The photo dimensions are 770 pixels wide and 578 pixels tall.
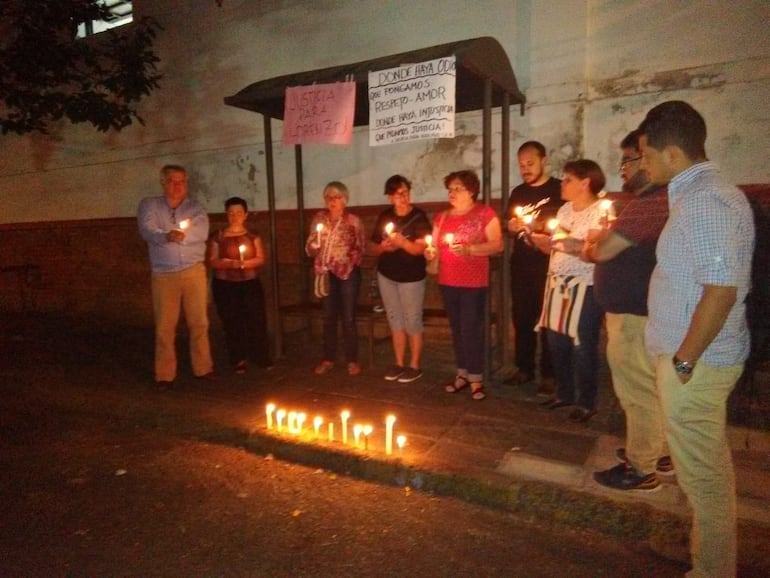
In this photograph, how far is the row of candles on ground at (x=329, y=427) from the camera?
4.31m

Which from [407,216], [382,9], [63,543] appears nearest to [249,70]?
[382,9]

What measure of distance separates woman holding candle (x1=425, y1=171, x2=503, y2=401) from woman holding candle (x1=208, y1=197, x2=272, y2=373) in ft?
7.32

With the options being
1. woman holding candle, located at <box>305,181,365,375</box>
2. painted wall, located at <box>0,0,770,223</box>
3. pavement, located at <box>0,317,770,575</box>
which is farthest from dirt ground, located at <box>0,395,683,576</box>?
painted wall, located at <box>0,0,770,223</box>

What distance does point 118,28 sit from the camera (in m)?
9.78

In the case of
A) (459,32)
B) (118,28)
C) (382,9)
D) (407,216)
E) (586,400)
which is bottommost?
(586,400)

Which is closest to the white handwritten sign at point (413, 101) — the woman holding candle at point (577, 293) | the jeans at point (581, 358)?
the woman holding candle at point (577, 293)

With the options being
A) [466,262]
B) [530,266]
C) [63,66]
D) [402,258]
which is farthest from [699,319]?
[63,66]

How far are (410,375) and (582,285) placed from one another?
2201mm

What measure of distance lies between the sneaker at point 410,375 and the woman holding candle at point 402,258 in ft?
0.78

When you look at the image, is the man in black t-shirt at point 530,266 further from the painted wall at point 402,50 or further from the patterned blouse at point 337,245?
the patterned blouse at point 337,245

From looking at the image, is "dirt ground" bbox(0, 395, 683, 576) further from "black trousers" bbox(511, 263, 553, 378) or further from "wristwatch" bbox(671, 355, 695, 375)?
"black trousers" bbox(511, 263, 553, 378)

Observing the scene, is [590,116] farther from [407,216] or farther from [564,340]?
[564,340]

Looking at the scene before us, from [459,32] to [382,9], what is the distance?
113 cm

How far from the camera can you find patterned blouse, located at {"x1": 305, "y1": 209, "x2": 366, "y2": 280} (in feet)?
19.6
